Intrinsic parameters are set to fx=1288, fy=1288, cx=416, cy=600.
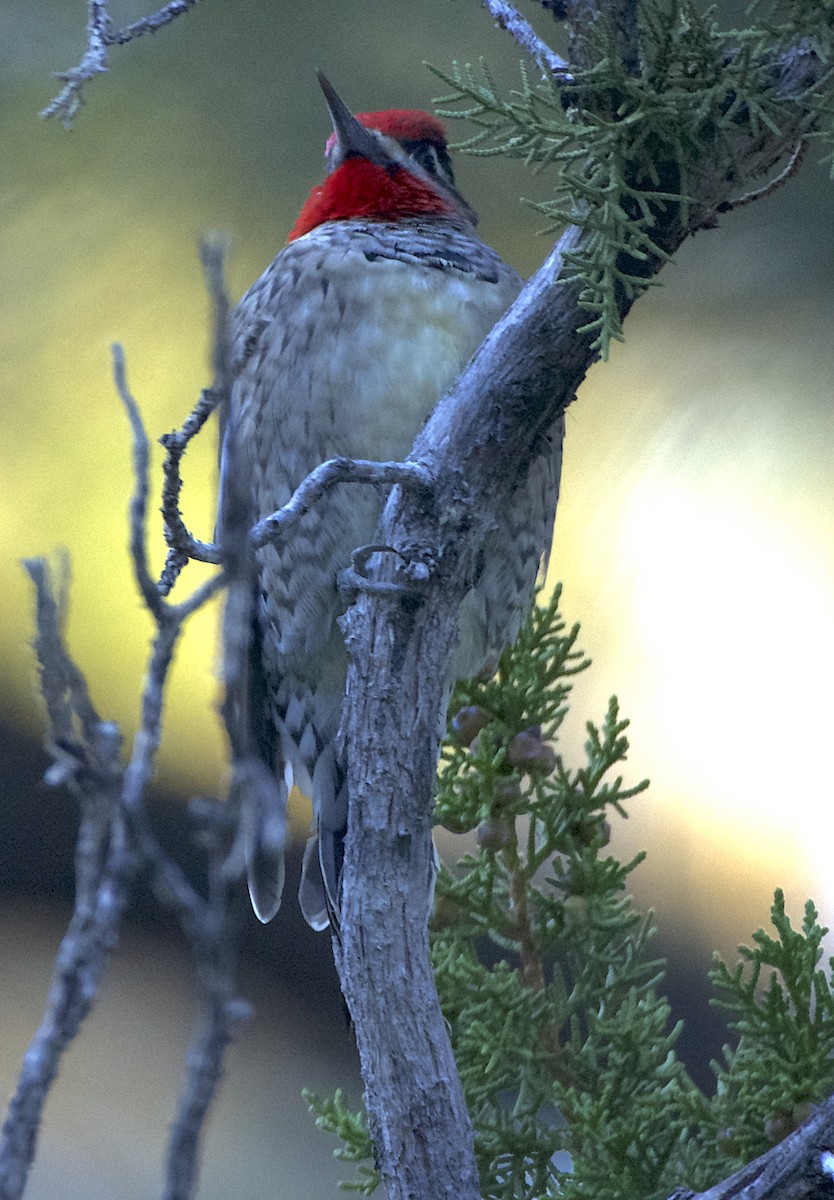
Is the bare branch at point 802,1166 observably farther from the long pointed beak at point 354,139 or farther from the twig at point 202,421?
the long pointed beak at point 354,139

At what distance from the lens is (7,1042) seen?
4.99 feet

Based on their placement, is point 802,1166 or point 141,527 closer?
point 141,527

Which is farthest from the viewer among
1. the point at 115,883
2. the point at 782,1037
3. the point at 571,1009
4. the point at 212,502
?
the point at 212,502

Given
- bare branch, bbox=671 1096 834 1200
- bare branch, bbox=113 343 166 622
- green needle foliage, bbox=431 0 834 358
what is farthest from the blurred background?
bare branch, bbox=113 343 166 622

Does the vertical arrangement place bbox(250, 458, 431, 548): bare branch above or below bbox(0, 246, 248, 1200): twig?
above

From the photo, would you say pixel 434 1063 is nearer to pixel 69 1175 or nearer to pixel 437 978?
pixel 437 978

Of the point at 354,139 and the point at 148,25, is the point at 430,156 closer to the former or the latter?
the point at 354,139

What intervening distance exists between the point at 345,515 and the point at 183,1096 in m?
0.73

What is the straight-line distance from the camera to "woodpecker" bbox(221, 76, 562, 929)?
100 centimetres

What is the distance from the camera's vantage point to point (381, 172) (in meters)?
1.12

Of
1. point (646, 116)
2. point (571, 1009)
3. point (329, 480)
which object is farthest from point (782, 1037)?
point (646, 116)

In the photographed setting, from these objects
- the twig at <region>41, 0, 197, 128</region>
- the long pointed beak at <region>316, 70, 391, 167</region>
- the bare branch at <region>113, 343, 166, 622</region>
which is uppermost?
the long pointed beak at <region>316, 70, 391, 167</region>

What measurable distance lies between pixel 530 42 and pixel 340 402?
34cm

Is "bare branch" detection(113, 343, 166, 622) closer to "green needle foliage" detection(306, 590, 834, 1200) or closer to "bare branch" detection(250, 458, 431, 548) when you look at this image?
"bare branch" detection(250, 458, 431, 548)
